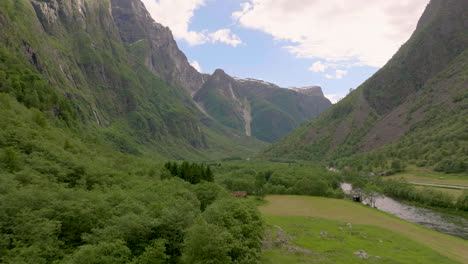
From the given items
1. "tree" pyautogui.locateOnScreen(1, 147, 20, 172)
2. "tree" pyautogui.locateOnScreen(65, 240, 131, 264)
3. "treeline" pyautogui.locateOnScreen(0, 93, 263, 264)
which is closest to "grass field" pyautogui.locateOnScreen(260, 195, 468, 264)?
"treeline" pyautogui.locateOnScreen(0, 93, 263, 264)

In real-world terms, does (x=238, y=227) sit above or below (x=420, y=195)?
above

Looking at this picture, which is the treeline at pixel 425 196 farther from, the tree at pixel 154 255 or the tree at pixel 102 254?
the tree at pixel 102 254

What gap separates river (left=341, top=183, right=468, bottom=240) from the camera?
91.3 metres

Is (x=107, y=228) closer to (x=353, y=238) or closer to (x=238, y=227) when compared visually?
(x=238, y=227)

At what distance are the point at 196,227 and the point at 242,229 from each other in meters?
10.5

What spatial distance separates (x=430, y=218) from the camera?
104875mm

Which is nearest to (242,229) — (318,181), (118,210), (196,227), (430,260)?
(196,227)

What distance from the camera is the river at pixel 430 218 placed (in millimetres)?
91312

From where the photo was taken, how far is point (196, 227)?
115ft

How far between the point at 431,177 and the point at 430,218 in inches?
2877

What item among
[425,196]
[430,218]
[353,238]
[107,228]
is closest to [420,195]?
[425,196]

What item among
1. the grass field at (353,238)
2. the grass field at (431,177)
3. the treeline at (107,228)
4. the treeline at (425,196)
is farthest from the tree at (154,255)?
the grass field at (431,177)

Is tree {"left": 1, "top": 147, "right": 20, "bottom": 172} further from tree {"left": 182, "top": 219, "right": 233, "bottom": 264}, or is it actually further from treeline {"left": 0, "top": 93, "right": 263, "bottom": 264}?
tree {"left": 182, "top": 219, "right": 233, "bottom": 264}

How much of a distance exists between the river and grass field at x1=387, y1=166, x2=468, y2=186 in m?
40.1
